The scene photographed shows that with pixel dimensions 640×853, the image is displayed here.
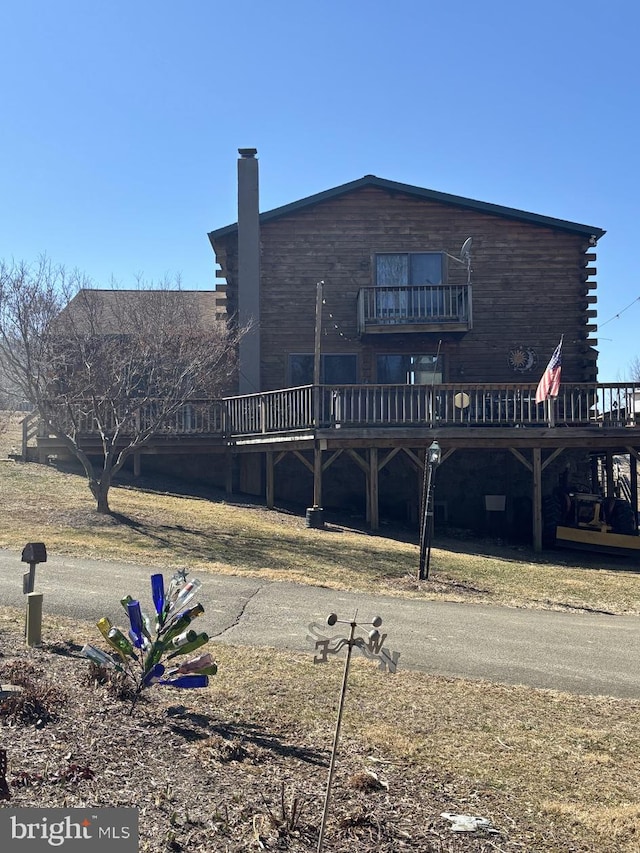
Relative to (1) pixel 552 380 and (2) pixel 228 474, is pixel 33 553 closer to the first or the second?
(1) pixel 552 380

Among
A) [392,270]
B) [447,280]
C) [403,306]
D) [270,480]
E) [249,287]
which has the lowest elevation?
[270,480]

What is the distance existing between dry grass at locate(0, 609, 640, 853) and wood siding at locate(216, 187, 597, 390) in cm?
1586

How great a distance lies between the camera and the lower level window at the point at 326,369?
74.0ft

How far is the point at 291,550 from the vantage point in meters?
14.5

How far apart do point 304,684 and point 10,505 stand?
11.7m

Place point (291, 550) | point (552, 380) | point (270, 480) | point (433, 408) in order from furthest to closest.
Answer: point (270, 480) < point (433, 408) < point (552, 380) < point (291, 550)

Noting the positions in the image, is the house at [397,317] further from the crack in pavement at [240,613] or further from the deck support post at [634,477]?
the crack in pavement at [240,613]

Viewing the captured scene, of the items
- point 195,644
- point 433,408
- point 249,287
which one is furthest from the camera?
point 249,287

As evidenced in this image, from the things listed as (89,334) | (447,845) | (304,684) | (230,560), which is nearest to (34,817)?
(447,845)

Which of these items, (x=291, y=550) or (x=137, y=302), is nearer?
(x=291, y=550)

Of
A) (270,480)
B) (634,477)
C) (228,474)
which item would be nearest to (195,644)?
(270,480)

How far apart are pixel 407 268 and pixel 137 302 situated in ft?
32.7

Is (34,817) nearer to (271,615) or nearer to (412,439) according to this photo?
(271,615)

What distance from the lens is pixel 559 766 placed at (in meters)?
5.58
